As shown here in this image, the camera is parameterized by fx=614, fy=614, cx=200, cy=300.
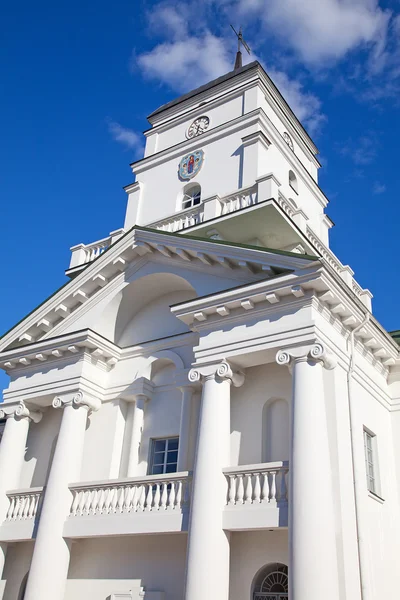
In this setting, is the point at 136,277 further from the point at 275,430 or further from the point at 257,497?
the point at 257,497

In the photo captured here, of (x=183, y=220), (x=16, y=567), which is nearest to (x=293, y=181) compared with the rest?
(x=183, y=220)

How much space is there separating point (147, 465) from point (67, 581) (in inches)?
129

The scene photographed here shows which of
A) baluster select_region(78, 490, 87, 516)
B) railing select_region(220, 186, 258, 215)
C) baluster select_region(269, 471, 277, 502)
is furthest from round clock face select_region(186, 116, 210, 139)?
baluster select_region(269, 471, 277, 502)

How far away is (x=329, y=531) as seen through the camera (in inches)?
417

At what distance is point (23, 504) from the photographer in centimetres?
1555

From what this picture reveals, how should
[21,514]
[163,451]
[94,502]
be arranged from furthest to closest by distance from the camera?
[163,451] → [21,514] → [94,502]

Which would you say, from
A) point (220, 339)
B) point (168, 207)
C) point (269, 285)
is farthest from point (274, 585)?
point (168, 207)

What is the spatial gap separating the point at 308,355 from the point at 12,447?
897cm

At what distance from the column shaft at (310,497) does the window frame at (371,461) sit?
2.68 metres

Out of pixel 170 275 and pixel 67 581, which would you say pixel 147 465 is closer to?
pixel 67 581

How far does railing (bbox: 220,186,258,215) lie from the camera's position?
1658 centimetres

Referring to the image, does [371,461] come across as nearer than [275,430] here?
No

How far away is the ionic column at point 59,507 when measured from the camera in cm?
1384

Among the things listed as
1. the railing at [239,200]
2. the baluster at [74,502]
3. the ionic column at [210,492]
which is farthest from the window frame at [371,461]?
the baluster at [74,502]
